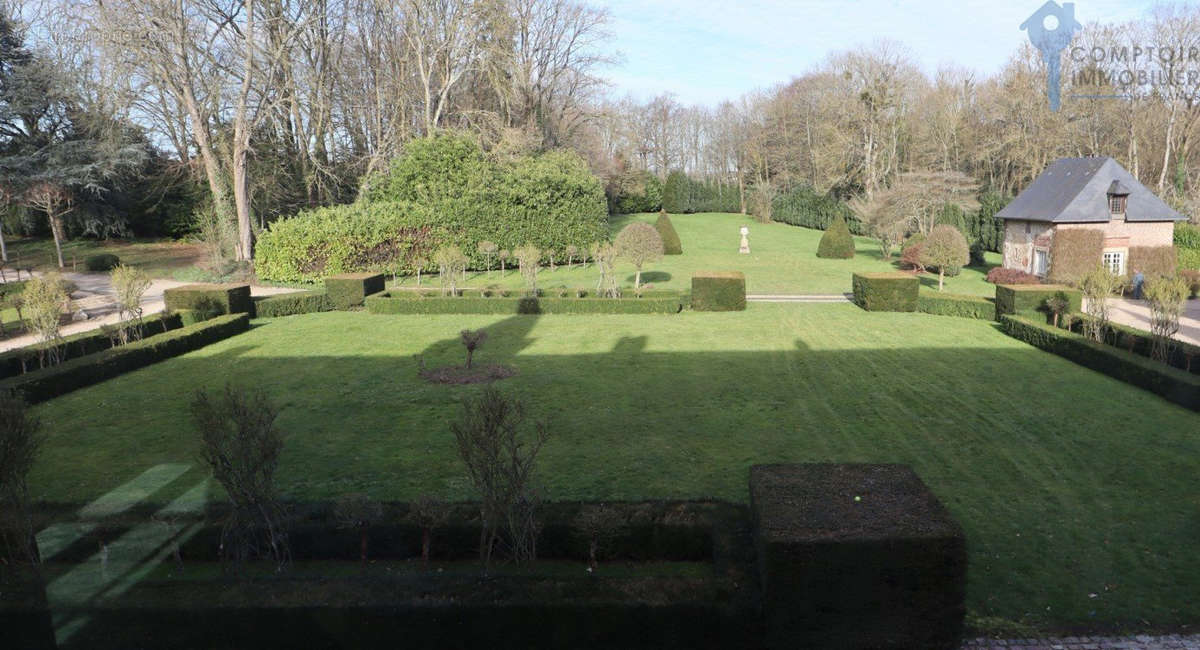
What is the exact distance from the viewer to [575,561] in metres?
5.62

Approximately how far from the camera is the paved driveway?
54.9ft

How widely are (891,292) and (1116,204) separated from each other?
11.2m

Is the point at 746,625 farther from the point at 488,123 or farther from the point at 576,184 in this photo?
the point at 488,123

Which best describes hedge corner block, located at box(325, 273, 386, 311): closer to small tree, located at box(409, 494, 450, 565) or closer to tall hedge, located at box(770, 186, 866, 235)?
small tree, located at box(409, 494, 450, 565)

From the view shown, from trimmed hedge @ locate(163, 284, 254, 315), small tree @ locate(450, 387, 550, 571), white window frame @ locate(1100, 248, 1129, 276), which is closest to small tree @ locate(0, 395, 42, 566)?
small tree @ locate(450, 387, 550, 571)

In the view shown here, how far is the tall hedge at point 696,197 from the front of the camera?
6238 centimetres

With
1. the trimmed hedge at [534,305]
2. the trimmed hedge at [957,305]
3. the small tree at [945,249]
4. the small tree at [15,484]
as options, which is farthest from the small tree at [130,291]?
the small tree at [945,249]

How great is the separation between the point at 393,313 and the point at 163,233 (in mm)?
27658

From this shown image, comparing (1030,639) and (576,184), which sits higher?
(576,184)

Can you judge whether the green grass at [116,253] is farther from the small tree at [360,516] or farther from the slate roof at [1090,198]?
the slate roof at [1090,198]

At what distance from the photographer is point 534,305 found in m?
20.4

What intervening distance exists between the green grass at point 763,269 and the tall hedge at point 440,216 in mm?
1699

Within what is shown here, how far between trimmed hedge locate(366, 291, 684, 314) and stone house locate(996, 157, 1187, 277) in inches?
588

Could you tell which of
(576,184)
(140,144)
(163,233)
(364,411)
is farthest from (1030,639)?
(163,233)
